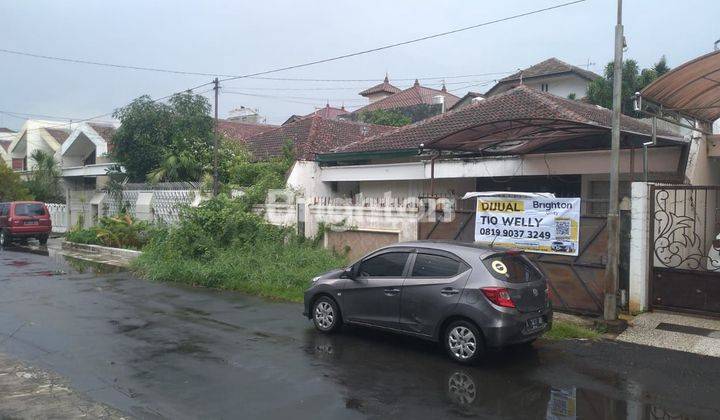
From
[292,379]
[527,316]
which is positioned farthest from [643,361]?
[292,379]

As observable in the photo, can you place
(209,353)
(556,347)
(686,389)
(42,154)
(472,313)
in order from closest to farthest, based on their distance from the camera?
1. (686,389)
2. (472,313)
3. (209,353)
4. (556,347)
5. (42,154)

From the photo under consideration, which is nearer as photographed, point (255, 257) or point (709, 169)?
point (709, 169)

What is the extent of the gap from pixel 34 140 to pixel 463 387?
1566 inches

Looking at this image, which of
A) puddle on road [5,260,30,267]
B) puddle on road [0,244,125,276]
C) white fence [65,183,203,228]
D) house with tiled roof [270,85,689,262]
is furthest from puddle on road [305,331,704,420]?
puddle on road [5,260,30,267]

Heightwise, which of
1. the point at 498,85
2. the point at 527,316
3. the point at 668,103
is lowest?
the point at 527,316

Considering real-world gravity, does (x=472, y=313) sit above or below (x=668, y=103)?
below

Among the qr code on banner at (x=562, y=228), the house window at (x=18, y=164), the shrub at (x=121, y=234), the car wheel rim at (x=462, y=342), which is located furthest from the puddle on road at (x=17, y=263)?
the house window at (x=18, y=164)

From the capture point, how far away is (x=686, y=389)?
21.4 ft

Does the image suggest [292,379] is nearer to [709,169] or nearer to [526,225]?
[526,225]

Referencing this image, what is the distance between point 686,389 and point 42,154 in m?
34.9

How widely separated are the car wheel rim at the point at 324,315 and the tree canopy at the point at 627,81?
23716mm

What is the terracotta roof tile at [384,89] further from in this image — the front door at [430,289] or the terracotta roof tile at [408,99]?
the front door at [430,289]

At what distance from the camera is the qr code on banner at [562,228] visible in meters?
10.3

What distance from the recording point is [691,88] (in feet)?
33.6
